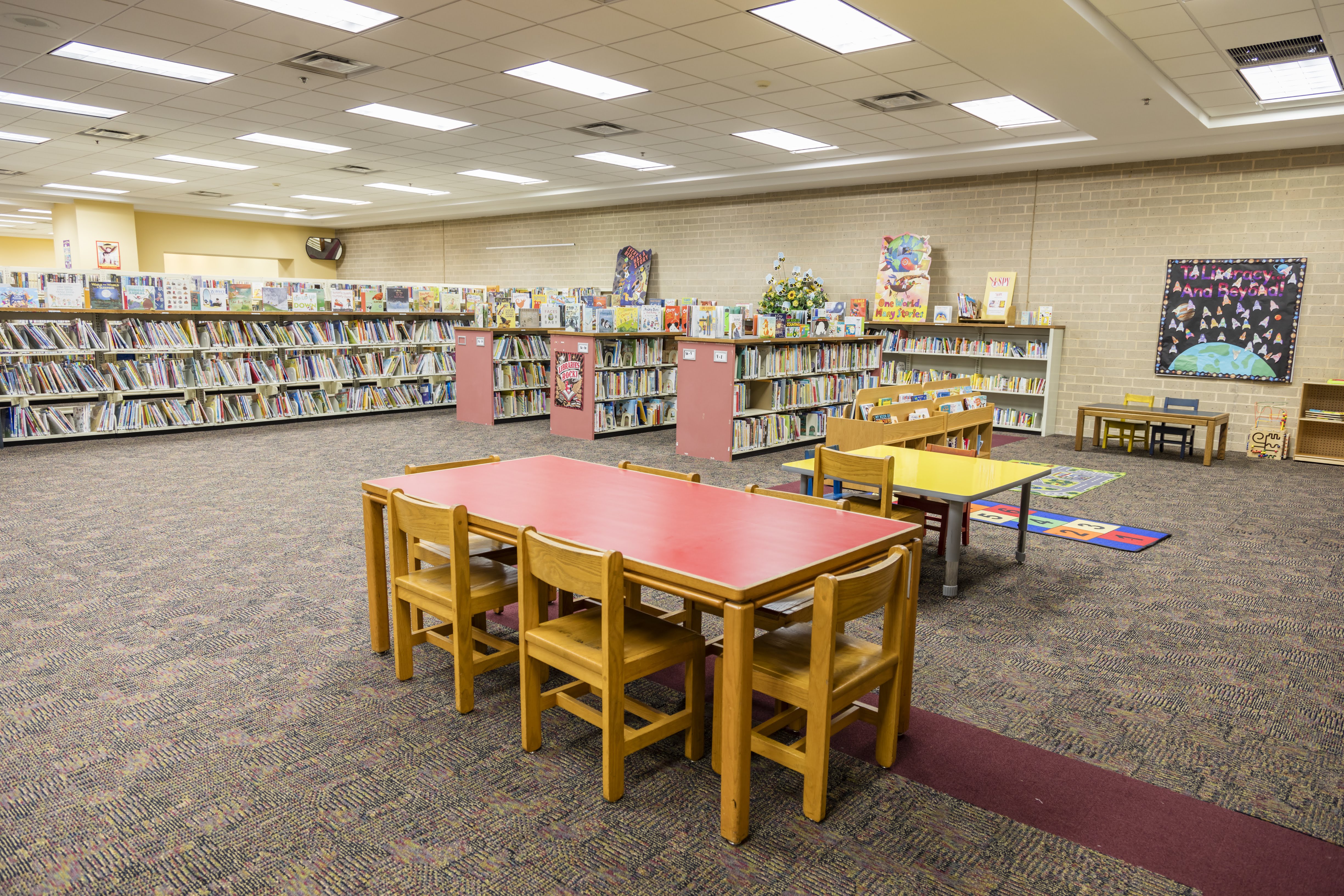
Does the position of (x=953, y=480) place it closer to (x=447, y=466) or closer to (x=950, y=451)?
(x=950, y=451)

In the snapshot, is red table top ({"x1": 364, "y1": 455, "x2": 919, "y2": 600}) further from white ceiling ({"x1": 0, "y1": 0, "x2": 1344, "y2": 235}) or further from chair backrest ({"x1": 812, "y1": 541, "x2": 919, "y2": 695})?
white ceiling ({"x1": 0, "y1": 0, "x2": 1344, "y2": 235})

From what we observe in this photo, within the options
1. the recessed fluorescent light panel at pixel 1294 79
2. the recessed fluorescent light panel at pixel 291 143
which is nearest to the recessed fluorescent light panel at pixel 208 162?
the recessed fluorescent light panel at pixel 291 143

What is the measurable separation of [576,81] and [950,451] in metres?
4.82

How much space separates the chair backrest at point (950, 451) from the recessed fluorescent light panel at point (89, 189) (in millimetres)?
15214

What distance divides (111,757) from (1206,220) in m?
10.9

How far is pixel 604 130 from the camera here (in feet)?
29.6

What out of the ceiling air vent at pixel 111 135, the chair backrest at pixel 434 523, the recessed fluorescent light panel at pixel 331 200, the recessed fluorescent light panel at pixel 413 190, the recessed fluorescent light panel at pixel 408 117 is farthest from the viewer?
the recessed fluorescent light panel at pixel 331 200

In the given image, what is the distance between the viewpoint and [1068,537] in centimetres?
534

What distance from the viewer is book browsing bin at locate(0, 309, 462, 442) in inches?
327

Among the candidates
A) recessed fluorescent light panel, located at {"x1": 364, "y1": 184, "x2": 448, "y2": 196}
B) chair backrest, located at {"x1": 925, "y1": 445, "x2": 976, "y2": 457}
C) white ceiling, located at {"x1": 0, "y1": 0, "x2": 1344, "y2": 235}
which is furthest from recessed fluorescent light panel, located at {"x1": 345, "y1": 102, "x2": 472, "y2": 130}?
chair backrest, located at {"x1": 925, "y1": 445, "x2": 976, "y2": 457}

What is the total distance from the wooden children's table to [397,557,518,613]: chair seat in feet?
0.79

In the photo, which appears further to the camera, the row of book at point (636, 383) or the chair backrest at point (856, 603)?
the row of book at point (636, 383)

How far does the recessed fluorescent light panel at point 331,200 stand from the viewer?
15.0 m

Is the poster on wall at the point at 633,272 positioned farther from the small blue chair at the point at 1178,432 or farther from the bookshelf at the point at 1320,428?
the bookshelf at the point at 1320,428
